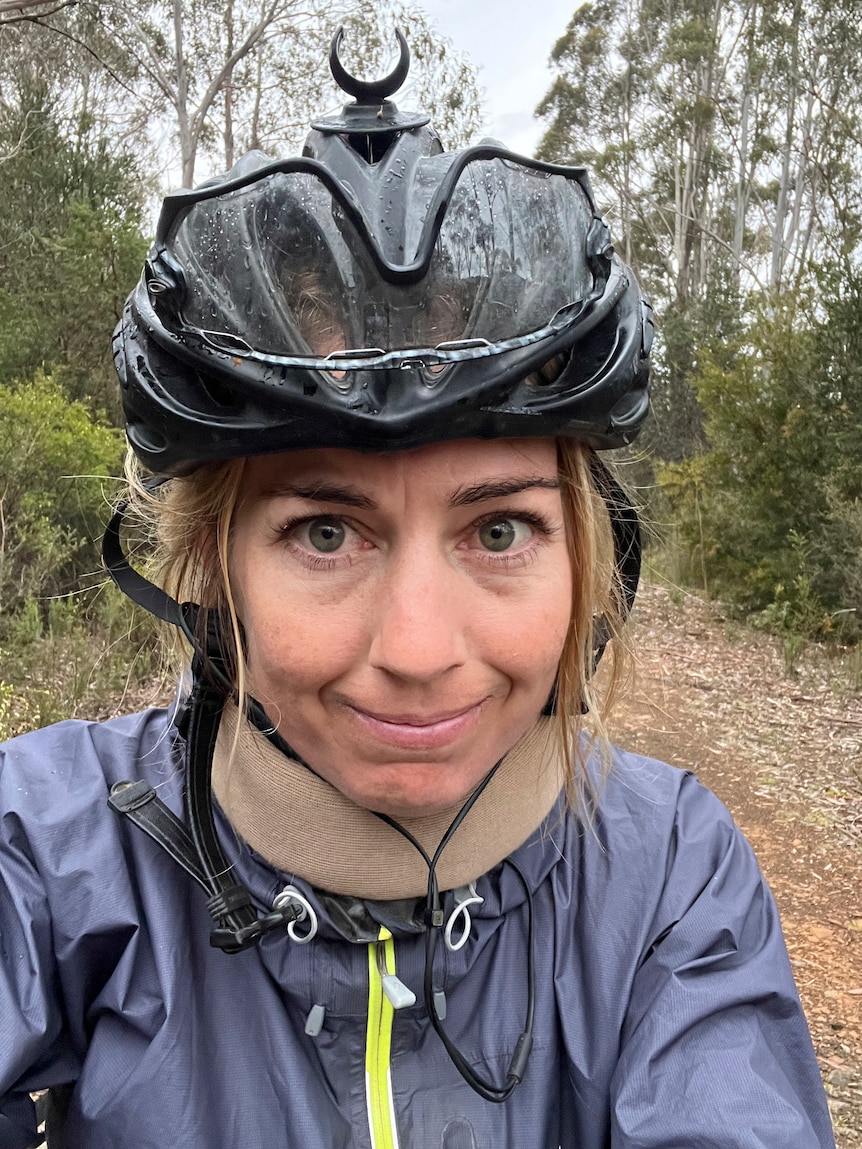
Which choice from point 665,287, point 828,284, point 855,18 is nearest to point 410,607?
point 828,284

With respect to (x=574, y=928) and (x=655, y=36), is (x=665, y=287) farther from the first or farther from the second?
(x=574, y=928)

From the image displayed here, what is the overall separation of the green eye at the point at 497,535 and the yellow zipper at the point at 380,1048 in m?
0.57

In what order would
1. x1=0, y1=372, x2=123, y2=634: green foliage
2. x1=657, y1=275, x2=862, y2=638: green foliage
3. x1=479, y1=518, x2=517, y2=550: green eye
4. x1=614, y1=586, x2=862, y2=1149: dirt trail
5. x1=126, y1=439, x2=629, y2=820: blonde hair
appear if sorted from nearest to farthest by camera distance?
1. x1=479, y1=518, x2=517, y2=550: green eye
2. x1=126, y1=439, x2=629, y2=820: blonde hair
3. x1=614, y1=586, x2=862, y2=1149: dirt trail
4. x1=0, y1=372, x2=123, y2=634: green foliage
5. x1=657, y1=275, x2=862, y2=638: green foliage

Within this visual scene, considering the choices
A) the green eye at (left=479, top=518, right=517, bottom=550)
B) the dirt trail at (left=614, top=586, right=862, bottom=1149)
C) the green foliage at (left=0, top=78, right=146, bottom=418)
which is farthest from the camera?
the green foliage at (left=0, top=78, right=146, bottom=418)

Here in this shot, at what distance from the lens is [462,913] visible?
1.30 meters

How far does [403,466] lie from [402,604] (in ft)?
0.59

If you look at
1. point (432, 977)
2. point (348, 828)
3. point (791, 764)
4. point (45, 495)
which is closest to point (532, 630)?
point (348, 828)

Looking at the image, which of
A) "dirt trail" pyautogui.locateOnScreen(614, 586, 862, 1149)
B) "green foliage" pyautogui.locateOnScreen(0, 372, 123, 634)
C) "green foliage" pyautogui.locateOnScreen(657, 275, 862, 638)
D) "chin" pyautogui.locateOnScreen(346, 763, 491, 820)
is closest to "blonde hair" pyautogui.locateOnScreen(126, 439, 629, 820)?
"chin" pyautogui.locateOnScreen(346, 763, 491, 820)

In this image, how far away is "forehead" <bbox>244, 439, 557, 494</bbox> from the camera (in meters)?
1.12

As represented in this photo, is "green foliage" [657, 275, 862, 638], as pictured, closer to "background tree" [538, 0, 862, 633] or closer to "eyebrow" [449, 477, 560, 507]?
"background tree" [538, 0, 862, 633]

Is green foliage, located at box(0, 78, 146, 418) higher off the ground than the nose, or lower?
higher

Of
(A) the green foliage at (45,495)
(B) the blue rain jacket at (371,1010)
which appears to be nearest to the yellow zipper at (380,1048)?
(B) the blue rain jacket at (371,1010)

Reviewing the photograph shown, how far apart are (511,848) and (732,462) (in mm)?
9071

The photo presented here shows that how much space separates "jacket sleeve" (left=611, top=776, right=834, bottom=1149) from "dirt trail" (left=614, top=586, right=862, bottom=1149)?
2.08 meters
